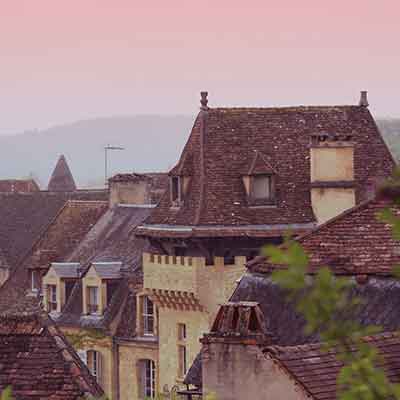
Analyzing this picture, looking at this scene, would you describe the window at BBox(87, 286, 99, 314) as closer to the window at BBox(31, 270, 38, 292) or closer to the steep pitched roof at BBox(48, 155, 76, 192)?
the window at BBox(31, 270, 38, 292)

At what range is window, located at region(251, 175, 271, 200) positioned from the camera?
4653 centimetres

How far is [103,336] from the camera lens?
54.9 m

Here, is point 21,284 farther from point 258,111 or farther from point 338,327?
point 338,327

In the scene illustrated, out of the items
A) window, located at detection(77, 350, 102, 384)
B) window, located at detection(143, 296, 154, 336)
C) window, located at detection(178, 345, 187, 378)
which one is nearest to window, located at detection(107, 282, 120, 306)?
window, located at detection(77, 350, 102, 384)

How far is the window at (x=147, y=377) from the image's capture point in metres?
52.8

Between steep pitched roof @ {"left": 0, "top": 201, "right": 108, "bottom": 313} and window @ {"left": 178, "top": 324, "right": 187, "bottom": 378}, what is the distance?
43.9 feet

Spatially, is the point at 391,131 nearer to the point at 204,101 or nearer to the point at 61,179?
the point at 61,179

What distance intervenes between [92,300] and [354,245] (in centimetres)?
3051

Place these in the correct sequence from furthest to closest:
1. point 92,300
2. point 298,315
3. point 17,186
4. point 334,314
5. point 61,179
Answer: point 61,179
point 17,186
point 92,300
point 298,315
point 334,314

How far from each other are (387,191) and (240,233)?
38.2 metres

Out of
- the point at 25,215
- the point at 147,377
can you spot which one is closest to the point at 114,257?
the point at 147,377

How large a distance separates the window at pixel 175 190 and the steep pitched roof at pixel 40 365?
27037mm

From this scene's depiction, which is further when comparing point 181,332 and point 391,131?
point 391,131

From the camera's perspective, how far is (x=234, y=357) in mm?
18219
